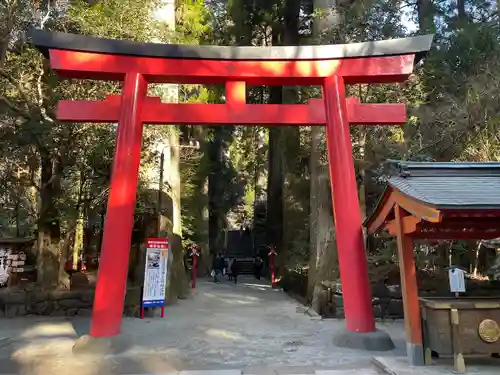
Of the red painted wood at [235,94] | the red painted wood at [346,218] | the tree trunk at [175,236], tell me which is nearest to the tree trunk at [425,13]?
the red painted wood at [346,218]

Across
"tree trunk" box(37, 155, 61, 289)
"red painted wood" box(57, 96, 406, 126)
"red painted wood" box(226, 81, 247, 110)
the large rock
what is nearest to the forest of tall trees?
"tree trunk" box(37, 155, 61, 289)

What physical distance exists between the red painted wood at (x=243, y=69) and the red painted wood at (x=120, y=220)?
0.95 feet

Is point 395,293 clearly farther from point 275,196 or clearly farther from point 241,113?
point 275,196

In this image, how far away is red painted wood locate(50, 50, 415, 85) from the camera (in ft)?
26.4

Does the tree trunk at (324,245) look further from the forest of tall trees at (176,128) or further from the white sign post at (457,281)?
the white sign post at (457,281)

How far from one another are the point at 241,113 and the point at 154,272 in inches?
168

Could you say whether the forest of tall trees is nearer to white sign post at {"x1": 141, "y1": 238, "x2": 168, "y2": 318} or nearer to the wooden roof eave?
white sign post at {"x1": 141, "y1": 238, "x2": 168, "y2": 318}

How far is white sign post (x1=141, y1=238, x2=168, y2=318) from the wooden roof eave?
4940mm

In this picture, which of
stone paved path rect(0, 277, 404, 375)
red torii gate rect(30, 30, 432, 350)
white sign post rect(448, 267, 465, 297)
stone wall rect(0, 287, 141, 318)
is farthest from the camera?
stone wall rect(0, 287, 141, 318)

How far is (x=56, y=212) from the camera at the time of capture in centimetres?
1123

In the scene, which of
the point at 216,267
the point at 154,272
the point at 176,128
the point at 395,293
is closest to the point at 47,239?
the point at 154,272

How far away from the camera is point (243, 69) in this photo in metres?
8.28

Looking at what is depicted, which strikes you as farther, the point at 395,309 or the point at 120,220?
the point at 395,309

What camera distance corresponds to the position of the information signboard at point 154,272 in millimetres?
10062
